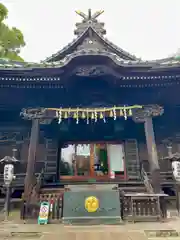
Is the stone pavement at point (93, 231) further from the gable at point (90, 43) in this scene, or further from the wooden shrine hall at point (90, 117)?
the gable at point (90, 43)

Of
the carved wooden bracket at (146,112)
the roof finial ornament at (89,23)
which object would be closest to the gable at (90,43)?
the roof finial ornament at (89,23)

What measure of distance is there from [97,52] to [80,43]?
17.8 feet

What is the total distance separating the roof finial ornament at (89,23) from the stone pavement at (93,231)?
11.1m

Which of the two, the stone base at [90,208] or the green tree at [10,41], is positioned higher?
the green tree at [10,41]

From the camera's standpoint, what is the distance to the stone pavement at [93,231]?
4973mm

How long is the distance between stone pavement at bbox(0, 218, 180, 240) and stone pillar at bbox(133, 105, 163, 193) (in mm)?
1636

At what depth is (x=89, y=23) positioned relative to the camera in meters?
12.5

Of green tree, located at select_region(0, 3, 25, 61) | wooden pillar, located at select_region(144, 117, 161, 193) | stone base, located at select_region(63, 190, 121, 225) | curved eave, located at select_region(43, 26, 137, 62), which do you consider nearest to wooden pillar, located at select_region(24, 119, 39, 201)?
stone base, located at select_region(63, 190, 121, 225)

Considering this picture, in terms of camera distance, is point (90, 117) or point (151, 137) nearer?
point (151, 137)

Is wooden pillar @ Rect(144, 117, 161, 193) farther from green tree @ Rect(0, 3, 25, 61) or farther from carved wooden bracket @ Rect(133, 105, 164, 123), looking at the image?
green tree @ Rect(0, 3, 25, 61)

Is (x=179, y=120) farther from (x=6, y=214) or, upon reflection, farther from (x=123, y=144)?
(x=6, y=214)

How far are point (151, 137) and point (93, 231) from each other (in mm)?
4410

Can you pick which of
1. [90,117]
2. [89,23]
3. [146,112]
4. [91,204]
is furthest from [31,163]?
[89,23]

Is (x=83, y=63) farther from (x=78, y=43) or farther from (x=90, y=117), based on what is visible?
(x=78, y=43)
